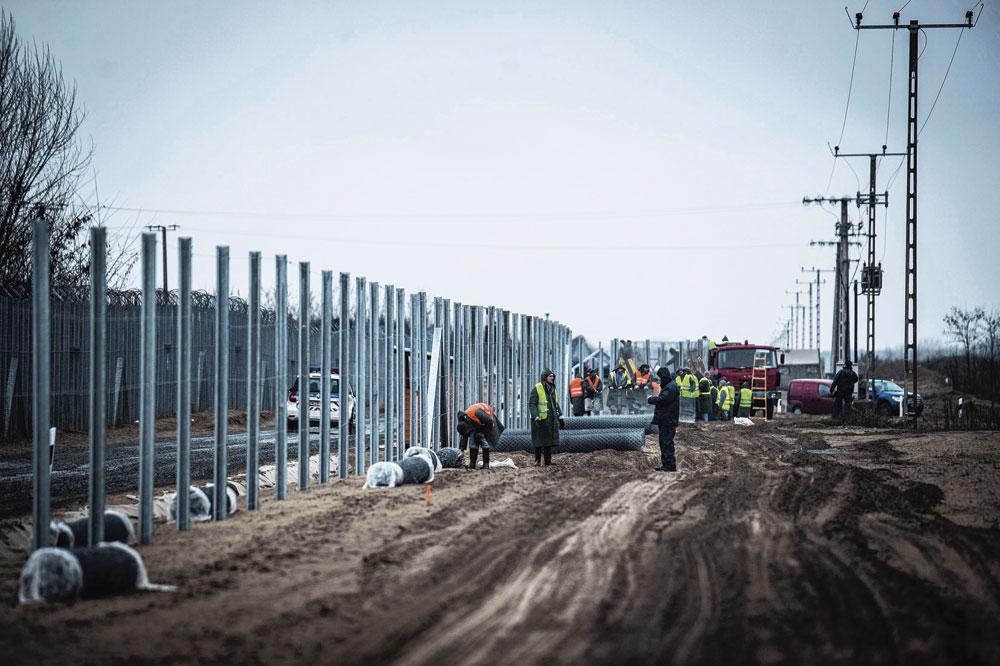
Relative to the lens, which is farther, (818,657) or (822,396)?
(822,396)

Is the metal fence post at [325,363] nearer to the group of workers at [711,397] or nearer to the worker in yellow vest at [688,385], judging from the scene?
the group of workers at [711,397]

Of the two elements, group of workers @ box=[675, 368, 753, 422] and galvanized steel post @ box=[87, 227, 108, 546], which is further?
group of workers @ box=[675, 368, 753, 422]

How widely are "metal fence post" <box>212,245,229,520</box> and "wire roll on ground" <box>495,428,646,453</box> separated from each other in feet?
34.6

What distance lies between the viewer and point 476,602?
7.85 m

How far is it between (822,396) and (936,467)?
24.8m

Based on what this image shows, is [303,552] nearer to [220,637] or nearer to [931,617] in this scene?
A: [220,637]

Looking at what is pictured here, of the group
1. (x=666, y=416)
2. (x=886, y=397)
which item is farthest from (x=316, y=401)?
(x=886, y=397)

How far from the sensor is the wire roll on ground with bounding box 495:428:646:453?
22.8m

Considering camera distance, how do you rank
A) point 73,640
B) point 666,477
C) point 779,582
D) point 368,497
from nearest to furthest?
point 73,640 < point 779,582 < point 368,497 < point 666,477

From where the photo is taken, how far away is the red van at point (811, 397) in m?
43.8

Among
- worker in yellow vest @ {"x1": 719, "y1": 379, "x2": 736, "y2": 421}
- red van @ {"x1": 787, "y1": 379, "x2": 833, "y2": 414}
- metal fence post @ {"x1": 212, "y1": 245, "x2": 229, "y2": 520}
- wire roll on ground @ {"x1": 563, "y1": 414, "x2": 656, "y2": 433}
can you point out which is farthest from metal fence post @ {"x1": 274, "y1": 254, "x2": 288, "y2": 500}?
red van @ {"x1": 787, "y1": 379, "x2": 833, "y2": 414}

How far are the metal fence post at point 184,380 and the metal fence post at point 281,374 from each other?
248cm

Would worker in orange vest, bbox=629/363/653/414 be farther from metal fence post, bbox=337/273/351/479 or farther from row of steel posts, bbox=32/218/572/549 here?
metal fence post, bbox=337/273/351/479

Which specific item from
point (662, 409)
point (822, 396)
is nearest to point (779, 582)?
point (662, 409)
